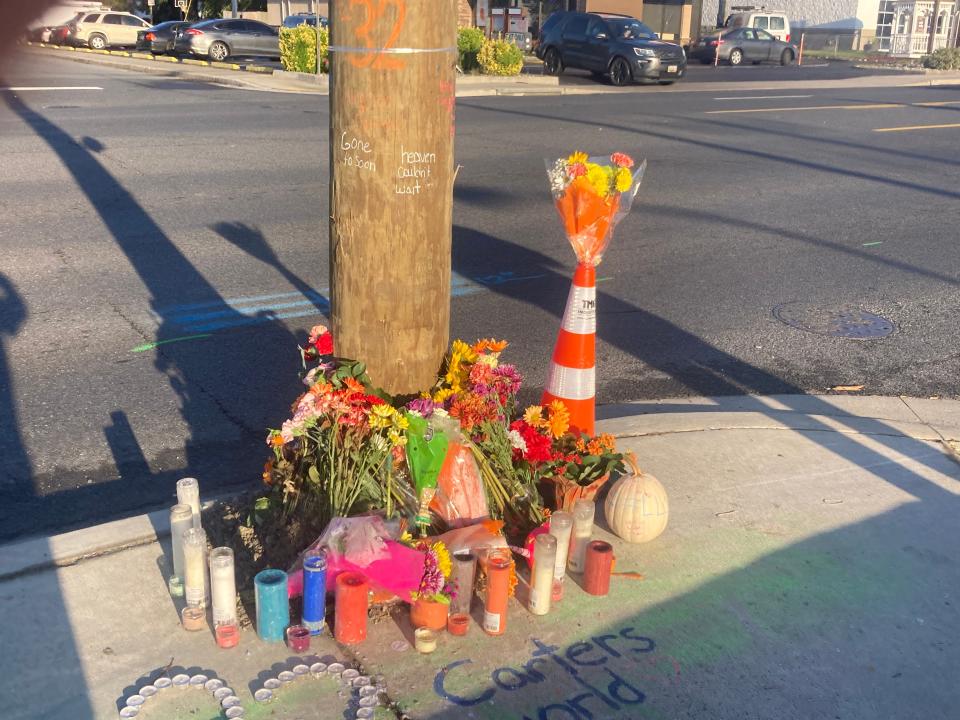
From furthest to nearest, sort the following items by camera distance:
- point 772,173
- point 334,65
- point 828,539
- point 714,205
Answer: point 772,173, point 714,205, point 828,539, point 334,65

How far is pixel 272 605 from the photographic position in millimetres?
3016

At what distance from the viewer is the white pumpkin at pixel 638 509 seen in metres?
3.65

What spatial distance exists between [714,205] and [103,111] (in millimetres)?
10155

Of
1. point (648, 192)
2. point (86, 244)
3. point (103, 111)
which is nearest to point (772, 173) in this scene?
point (648, 192)

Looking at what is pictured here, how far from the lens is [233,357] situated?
5.68 m

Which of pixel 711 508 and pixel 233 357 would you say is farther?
pixel 233 357

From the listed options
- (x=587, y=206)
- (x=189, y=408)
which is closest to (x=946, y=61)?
(x=587, y=206)

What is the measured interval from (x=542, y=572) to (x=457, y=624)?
32 cm

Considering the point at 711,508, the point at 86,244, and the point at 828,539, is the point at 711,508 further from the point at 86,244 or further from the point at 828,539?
the point at 86,244

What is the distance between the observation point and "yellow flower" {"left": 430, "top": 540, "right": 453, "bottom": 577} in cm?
313

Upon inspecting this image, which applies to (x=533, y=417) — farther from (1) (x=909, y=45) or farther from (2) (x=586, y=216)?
(1) (x=909, y=45)

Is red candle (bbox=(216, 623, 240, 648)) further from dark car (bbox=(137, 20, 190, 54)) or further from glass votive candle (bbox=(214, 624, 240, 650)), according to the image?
dark car (bbox=(137, 20, 190, 54))

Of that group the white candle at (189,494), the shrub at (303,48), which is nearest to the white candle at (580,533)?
the white candle at (189,494)

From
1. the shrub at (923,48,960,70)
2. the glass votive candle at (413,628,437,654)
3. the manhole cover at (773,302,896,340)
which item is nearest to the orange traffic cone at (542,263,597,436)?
the glass votive candle at (413,628,437,654)
